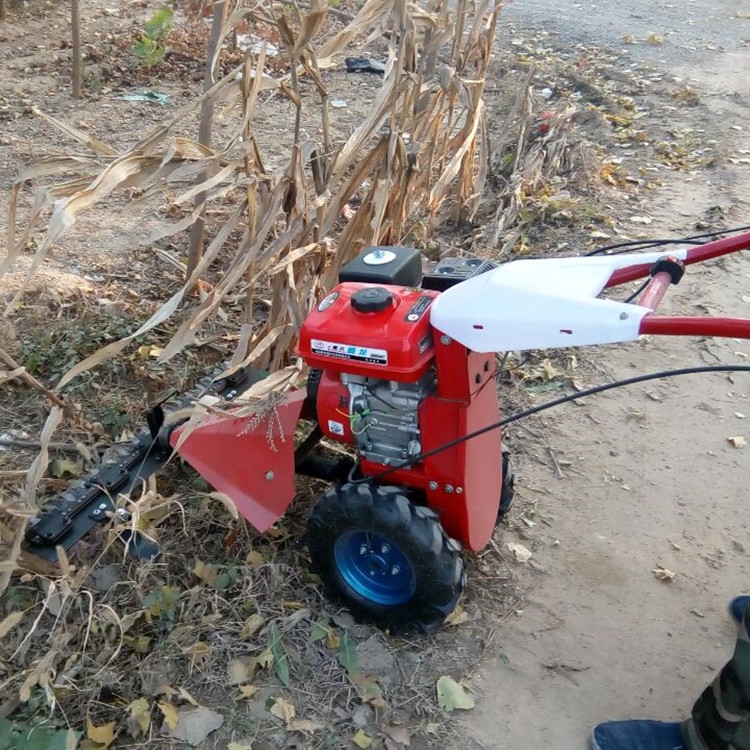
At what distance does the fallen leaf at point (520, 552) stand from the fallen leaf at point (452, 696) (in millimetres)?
598

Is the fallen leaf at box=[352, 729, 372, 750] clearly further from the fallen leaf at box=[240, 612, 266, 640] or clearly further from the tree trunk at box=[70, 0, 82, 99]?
the tree trunk at box=[70, 0, 82, 99]

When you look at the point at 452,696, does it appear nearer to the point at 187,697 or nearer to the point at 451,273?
the point at 187,697

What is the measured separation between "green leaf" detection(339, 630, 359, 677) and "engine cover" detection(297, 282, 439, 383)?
2.73 ft

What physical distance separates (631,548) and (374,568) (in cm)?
101

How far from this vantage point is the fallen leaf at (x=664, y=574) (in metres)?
2.82

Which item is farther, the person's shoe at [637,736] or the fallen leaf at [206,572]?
the fallen leaf at [206,572]

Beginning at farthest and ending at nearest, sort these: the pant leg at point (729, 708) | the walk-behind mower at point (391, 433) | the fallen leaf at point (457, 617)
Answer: the fallen leaf at point (457, 617)
the walk-behind mower at point (391, 433)
the pant leg at point (729, 708)

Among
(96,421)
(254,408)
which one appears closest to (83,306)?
(96,421)

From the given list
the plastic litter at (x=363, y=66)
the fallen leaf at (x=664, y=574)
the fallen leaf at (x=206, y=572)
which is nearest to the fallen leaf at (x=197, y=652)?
the fallen leaf at (x=206, y=572)

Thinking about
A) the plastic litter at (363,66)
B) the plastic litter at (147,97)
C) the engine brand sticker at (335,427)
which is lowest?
the plastic litter at (147,97)

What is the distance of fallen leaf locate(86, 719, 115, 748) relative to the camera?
218cm

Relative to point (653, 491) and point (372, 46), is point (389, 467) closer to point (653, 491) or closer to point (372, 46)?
point (653, 491)

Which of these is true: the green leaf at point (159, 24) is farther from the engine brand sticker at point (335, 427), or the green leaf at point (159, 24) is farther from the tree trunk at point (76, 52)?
the engine brand sticker at point (335, 427)

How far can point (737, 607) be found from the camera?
2.70 meters
